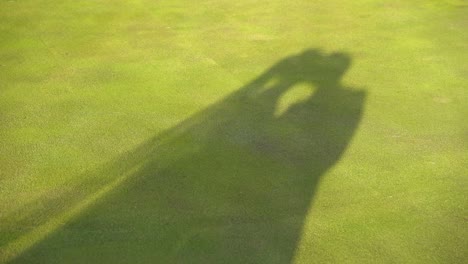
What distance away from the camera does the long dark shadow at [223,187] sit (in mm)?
2662

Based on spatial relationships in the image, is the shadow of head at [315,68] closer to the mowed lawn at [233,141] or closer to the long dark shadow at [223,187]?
the mowed lawn at [233,141]

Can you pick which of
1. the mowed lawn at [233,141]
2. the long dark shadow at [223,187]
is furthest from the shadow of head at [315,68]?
the long dark shadow at [223,187]

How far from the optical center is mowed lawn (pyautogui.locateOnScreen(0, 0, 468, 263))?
2740 millimetres

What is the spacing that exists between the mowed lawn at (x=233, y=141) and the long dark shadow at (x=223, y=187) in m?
0.01

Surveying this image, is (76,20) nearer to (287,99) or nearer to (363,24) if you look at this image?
(287,99)

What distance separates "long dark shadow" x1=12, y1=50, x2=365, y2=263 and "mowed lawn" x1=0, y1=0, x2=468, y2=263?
13mm

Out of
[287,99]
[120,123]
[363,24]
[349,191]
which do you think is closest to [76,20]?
[120,123]

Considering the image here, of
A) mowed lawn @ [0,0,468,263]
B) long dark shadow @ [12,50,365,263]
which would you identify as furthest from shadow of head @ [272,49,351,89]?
long dark shadow @ [12,50,365,263]

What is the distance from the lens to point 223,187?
125 inches

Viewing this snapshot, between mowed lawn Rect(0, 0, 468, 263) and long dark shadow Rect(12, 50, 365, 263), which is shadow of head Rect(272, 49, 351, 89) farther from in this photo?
long dark shadow Rect(12, 50, 365, 263)

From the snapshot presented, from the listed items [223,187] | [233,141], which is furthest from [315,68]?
[223,187]

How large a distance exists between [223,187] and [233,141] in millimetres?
625

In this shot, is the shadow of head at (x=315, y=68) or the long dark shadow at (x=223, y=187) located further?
the shadow of head at (x=315, y=68)

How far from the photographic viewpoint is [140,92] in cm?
444
